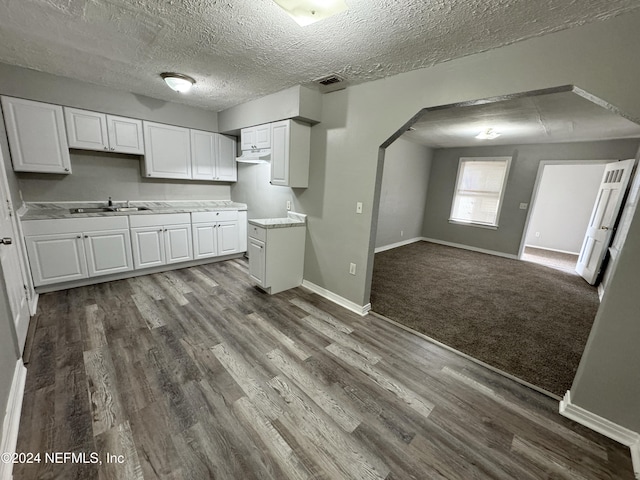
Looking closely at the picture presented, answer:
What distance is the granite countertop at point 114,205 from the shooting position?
9.20 feet

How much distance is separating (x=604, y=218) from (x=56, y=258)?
7.55 m

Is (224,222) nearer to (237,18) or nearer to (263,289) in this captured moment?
(263,289)

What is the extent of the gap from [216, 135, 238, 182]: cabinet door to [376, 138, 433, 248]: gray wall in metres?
2.74

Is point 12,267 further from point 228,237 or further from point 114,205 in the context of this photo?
point 228,237

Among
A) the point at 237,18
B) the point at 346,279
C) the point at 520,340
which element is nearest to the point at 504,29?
the point at 237,18

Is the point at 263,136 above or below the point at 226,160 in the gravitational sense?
above

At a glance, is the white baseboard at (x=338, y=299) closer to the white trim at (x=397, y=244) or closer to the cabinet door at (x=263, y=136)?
the cabinet door at (x=263, y=136)

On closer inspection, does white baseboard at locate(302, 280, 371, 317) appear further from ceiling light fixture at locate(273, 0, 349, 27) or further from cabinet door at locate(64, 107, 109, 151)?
cabinet door at locate(64, 107, 109, 151)

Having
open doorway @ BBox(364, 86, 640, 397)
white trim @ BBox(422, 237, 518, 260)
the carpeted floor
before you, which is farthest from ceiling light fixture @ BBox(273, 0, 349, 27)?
white trim @ BBox(422, 237, 518, 260)

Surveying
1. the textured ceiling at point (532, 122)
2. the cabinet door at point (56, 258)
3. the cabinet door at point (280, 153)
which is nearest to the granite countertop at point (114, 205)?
the cabinet door at point (56, 258)

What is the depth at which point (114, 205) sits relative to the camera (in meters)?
3.54

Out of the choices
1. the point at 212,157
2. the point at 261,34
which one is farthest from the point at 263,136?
the point at 261,34

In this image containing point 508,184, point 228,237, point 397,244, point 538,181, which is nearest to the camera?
point 228,237

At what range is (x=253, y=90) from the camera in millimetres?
2957
